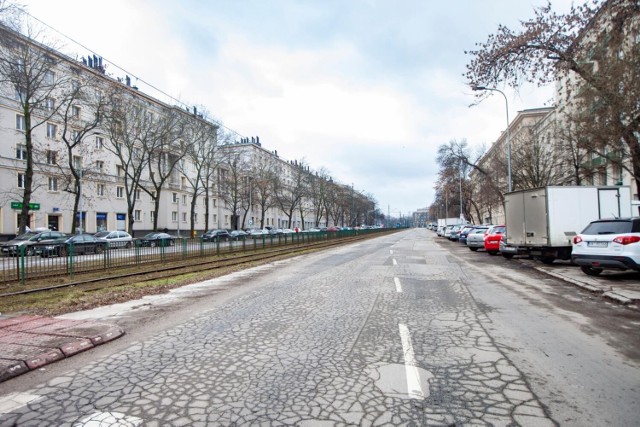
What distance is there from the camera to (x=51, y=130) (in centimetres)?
4178

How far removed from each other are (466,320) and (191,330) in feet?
14.0

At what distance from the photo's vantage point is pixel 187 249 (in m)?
21.8

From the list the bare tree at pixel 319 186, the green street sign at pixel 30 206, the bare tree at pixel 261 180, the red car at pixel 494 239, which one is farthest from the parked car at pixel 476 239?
the bare tree at pixel 319 186

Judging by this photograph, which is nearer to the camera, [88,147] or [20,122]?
[20,122]

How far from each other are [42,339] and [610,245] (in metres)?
12.4

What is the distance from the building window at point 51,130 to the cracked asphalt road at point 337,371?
4286cm

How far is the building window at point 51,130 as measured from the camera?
1625 inches

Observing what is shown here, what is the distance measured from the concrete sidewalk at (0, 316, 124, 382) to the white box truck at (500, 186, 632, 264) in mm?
14882

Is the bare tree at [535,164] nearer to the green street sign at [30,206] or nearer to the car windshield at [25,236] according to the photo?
the car windshield at [25,236]

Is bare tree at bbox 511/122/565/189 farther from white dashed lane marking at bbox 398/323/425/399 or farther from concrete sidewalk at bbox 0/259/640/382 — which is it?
white dashed lane marking at bbox 398/323/425/399

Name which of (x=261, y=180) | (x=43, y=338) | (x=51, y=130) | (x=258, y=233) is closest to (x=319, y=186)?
(x=261, y=180)

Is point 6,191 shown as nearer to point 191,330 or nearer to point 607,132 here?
point 191,330

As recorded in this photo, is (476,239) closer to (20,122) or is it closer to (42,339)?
(42,339)

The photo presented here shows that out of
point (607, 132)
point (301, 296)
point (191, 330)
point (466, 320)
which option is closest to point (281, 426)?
point (191, 330)
